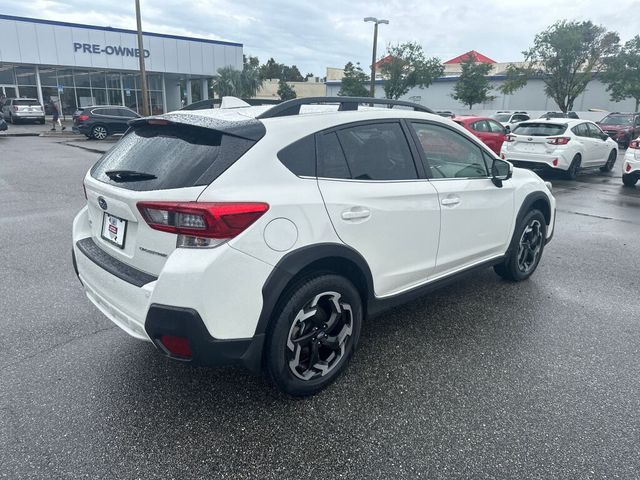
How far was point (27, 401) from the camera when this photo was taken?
2.72 m

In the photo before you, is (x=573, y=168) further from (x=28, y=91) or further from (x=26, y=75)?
(x=28, y=91)

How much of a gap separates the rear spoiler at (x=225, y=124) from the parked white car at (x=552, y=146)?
433 inches

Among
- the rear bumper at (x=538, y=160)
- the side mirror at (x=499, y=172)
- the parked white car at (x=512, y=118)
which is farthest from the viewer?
the parked white car at (x=512, y=118)

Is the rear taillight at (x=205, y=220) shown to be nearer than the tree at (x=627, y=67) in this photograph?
Yes

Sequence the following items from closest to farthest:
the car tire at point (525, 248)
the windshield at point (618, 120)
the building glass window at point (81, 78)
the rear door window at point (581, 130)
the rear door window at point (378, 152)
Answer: the rear door window at point (378, 152) → the car tire at point (525, 248) → the rear door window at point (581, 130) → the windshield at point (618, 120) → the building glass window at point (81, 78)

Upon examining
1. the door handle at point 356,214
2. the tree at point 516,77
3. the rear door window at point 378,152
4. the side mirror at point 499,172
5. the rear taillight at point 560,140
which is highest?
the tree at point 516,77

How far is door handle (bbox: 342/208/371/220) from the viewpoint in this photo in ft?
8.95

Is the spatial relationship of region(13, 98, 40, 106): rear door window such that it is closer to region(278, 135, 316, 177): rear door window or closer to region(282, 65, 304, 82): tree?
region(278, 135, 316, 177): rear door window

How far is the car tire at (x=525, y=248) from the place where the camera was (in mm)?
4430

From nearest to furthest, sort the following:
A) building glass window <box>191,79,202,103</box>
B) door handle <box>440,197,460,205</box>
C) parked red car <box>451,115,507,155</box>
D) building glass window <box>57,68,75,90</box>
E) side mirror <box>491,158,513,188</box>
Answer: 1. door handle <box>440,197,460,205</box>
2. side mirror <box>491,158,513,188</box>
3. parked red car <box>451,115,507,155</box>
4. building glass window <box>57,68,75,90</box>
5. building glass window <box>191,79,202,103</box>

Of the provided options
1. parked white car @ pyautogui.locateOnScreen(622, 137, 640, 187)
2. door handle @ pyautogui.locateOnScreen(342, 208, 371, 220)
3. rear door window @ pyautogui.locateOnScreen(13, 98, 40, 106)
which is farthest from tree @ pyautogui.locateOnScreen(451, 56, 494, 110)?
door handle @ pyautogui.locateOnScreen(342, 208, 371, 220)

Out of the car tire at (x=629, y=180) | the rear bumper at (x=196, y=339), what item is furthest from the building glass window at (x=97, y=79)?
the rear bumper at (x=196, y=339)

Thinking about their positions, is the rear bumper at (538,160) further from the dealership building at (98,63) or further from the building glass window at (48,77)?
the building glass window at (48,77)

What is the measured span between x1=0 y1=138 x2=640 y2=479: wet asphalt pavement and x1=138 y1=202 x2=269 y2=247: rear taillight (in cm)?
107
